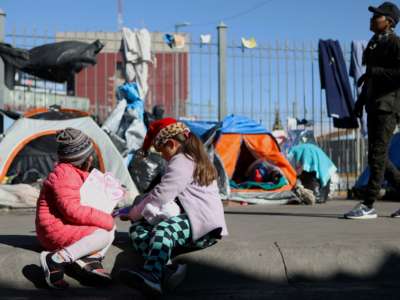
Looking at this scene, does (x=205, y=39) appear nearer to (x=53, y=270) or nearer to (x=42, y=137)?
(x=42, y=137)

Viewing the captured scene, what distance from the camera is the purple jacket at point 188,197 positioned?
348 centimetres

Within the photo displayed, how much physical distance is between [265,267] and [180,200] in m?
0.73

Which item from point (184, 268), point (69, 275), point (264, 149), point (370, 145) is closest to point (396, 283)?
point (184, 268)

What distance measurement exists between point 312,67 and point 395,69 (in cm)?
528

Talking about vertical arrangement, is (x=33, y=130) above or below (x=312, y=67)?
below

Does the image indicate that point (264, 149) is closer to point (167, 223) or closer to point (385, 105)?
point (385, 105)

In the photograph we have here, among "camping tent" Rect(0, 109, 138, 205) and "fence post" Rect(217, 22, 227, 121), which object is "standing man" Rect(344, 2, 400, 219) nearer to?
"camping tent" Rect(0, 109, 138, 205)

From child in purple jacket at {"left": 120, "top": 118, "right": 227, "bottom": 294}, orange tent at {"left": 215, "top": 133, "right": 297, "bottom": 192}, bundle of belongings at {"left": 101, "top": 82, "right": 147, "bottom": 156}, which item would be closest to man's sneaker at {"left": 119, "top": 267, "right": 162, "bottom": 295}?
child in purple jacket at {"left": 120, "top": 118, "right": 227, "bottom": 294}

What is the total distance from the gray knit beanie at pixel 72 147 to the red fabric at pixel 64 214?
0.06 m

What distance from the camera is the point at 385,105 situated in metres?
5.01

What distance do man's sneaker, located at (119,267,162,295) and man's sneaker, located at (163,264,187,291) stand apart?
230 millimetres

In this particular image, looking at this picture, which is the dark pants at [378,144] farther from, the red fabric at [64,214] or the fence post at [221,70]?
the fence post at [221,70]

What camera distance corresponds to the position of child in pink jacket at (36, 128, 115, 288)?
10.9 feet

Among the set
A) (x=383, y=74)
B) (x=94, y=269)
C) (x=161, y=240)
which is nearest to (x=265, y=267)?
(x=161, y=240)
